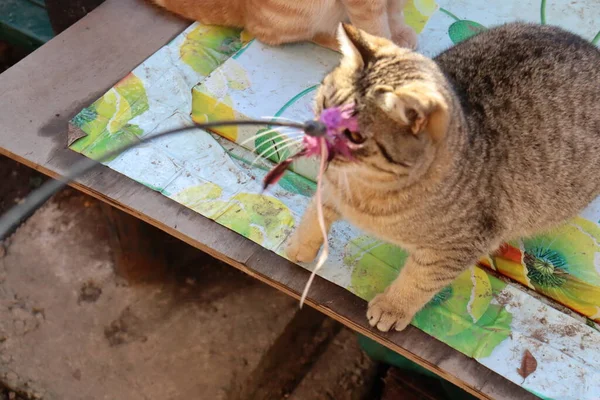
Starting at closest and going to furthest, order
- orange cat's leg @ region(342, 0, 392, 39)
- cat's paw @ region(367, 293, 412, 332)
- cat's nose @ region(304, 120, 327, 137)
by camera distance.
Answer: cat's nose @ region(304, 120, 327, 137) < cat's paw @ region(367, 293, 412, 332) < orange cat's leg @ region(342, 0, 392, 39)

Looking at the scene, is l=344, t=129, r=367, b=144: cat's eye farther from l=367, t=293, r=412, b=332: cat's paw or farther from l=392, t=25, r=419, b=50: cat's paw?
l=392, t=25, r=419, b=50: cat's paw

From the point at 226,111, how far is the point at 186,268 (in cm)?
76

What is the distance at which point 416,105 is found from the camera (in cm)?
98

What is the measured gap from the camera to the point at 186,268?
2.31m

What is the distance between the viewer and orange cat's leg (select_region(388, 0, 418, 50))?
6.59 ft

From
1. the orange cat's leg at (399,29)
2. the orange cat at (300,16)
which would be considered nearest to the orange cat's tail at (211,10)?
the orange cat at (300,16)

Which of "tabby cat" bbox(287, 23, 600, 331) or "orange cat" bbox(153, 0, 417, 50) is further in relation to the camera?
"orange cat" bbox(153, 0, 417, 50)

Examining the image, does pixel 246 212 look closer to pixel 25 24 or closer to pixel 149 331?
pixel 149 331

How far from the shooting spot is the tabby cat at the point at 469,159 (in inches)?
44.1

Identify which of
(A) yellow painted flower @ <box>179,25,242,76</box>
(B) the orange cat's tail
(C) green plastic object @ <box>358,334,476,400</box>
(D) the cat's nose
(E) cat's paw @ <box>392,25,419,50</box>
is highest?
(D) the cat's nose

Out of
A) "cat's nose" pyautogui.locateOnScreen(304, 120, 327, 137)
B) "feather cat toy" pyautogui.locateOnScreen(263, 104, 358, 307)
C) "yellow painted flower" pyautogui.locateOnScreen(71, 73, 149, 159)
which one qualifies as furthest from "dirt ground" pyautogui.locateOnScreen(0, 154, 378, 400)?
"cat's nose" pyautogui.locateOnScreen(304, 120, 327, 137)

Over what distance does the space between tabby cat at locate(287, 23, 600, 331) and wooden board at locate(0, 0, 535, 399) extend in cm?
7

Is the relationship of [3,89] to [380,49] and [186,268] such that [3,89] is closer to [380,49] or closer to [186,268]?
[186,268]

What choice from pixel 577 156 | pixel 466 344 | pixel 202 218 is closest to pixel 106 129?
pixel 202 218
